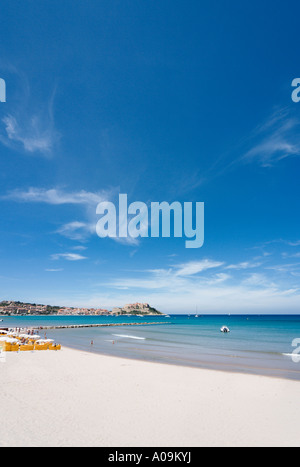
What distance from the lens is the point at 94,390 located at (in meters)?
13.6

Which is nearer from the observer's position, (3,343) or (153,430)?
(153,430)

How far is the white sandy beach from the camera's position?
808 cm

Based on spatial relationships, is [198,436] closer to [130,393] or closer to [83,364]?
[130,393]

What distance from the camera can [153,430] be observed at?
8.66 m

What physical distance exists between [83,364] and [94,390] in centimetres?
878

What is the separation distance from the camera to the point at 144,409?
423 inches

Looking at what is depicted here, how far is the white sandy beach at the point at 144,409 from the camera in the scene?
8.08m
